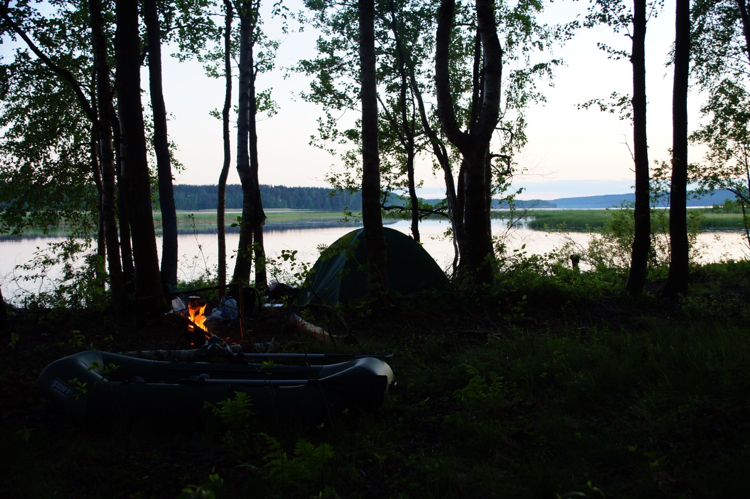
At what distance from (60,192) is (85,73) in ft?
11.0

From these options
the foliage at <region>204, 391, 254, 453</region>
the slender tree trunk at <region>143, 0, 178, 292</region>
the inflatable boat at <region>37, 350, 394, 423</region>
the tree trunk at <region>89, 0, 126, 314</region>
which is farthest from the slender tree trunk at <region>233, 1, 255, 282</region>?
the foliage at <region>204, 391, 254, 453</region>

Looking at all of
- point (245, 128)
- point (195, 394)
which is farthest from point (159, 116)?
point (195, 394)

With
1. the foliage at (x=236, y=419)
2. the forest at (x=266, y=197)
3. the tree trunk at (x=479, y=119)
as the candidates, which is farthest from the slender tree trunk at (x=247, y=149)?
the forest at (x=266, y=197)

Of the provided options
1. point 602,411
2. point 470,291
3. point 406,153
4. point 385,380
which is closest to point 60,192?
point 406,153

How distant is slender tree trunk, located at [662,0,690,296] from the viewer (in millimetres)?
7832

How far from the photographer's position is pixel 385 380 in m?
3.73

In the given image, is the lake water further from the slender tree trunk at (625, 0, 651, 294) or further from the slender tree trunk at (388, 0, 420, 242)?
the slender tree trunk at (625, 0, 651, 294)

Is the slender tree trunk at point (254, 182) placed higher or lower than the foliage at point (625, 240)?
higher

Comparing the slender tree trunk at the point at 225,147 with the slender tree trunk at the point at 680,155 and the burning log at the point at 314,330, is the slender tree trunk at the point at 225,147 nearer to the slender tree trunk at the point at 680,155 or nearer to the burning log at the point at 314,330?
the burning log at the point at 314,330

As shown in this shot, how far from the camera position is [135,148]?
7211mm

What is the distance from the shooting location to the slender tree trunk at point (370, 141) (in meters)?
6.73

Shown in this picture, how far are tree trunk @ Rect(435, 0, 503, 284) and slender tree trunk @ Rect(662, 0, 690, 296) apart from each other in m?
3.00

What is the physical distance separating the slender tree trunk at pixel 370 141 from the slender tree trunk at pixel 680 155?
520 centimetres

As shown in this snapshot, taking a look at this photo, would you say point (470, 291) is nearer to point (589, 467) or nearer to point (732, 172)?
point (589, 467)
